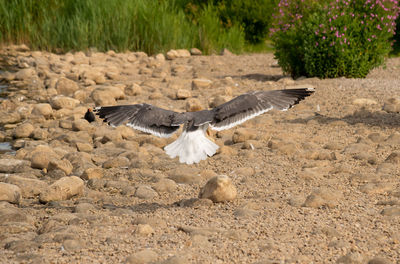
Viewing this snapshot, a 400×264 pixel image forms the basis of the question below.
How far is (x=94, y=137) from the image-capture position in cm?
627

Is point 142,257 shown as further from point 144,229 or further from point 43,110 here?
point 43,110

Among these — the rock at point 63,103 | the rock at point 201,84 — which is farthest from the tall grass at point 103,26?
the rock at point 63,103

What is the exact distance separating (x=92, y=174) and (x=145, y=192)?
73 cm

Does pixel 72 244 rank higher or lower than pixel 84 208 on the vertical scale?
higher

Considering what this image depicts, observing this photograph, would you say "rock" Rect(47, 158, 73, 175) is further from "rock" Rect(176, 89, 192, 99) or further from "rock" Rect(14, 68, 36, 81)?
"rock" Rect(14, 68, 36, 81)

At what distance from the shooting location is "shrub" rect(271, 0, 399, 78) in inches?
323

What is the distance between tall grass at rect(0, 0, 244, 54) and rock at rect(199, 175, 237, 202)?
810cm

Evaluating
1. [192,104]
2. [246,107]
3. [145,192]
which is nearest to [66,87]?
[192,104]

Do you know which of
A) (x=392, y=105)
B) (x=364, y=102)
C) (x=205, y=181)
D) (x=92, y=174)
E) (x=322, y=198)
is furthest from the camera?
(x=364, y=102)

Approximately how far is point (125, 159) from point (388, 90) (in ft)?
13.0

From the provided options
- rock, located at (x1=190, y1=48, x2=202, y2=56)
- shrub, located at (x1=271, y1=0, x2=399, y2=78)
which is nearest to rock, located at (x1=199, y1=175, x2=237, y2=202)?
shrub, located at (x1=271, y1=0, x2=399, y2=78)

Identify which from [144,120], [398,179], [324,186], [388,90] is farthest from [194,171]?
[388,90]

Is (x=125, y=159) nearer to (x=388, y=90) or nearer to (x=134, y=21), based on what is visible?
(x=388, y=90)

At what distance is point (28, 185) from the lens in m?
4.49
